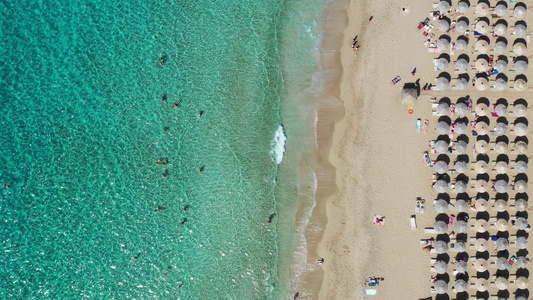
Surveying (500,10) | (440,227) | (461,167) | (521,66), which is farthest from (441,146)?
(500,10)

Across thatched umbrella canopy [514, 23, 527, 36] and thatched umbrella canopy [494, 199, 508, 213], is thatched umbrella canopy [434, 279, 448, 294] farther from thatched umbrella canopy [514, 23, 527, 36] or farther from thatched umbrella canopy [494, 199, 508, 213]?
thatched umbrella canopy [514, 23, 527, 36]

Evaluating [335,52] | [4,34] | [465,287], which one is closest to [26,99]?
[4,34]

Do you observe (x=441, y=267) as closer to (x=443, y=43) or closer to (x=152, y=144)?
(x=443, y=43)

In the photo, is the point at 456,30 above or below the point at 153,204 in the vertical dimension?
above

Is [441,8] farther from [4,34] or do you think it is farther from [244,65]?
[4,34]

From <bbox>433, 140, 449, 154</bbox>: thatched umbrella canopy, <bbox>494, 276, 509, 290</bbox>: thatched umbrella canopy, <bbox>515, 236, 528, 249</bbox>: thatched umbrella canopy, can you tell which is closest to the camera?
<bbox>494, 276, 509, 290</bbox>: thatched umbrella canopy

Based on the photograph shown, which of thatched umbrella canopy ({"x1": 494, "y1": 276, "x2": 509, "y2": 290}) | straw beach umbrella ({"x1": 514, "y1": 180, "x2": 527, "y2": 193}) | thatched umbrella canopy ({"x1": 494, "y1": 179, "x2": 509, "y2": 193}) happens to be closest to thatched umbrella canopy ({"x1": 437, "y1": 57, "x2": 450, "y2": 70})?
thatched umbrella canopy ({"x1": 494, "y1": 179, "x2": 509, "y2": 193})
